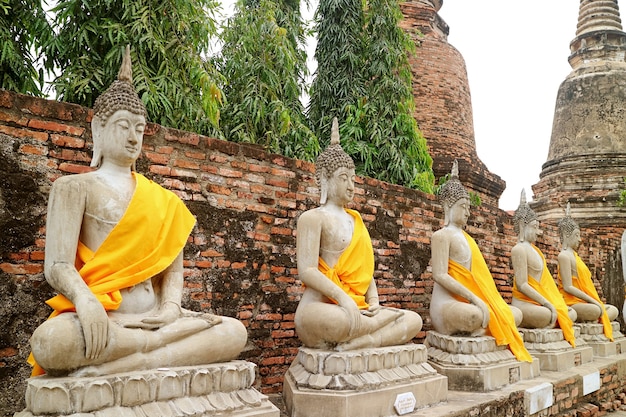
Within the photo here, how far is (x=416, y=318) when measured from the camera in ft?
14.8

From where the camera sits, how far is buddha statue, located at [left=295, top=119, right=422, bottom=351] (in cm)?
399

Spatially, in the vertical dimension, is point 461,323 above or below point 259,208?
below

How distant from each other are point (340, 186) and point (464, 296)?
1.75 meters

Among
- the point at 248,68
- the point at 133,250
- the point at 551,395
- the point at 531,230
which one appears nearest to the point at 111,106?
the point at 133,250

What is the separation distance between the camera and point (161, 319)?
3072mm

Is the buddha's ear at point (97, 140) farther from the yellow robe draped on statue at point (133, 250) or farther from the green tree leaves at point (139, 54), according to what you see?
the green tree leaves at point (139, 54)

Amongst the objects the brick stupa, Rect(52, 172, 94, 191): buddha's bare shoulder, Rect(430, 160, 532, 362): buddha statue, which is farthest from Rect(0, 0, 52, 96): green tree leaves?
the brick stupa

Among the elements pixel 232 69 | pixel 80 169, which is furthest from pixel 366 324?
pixel 232 69

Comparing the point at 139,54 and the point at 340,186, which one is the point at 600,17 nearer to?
the point at 139,54

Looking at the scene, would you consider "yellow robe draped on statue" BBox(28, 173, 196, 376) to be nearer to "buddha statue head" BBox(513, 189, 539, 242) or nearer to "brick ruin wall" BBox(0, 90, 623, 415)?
"brick ruin wall" BBox(0, 90, 623, 415)

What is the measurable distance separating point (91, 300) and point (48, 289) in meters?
1.30

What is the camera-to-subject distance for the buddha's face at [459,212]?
18.9ft

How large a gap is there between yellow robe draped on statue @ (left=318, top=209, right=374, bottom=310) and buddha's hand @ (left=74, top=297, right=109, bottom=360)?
1.88 meters

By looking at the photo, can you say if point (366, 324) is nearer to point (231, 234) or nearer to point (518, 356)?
point (231, 234)
